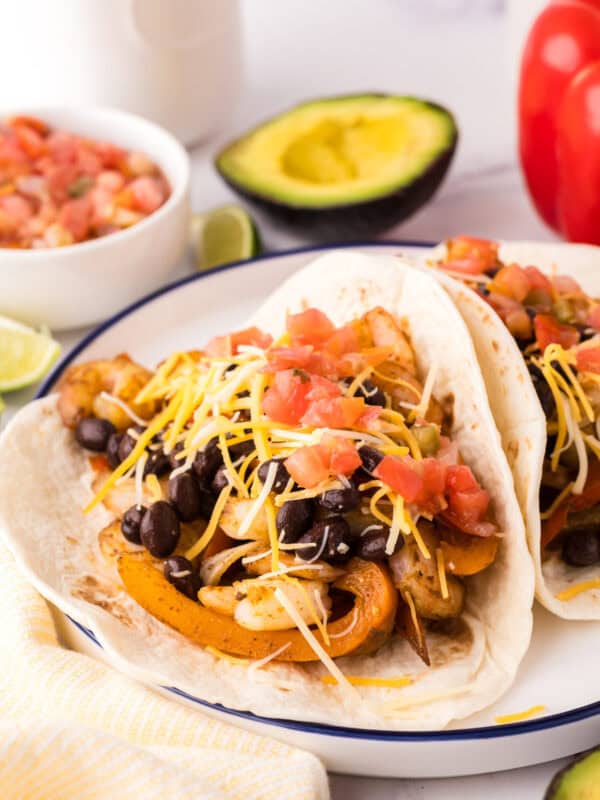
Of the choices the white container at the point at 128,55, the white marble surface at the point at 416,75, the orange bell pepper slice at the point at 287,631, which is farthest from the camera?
the white marble surface at the point at 416,75

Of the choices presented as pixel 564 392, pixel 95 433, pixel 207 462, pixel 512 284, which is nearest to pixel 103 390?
pixel 95 433

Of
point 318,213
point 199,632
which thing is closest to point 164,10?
point 318,213

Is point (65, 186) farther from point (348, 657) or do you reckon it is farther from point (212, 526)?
point (348, 657)

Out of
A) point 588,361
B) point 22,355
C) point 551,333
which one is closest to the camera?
point 588,361

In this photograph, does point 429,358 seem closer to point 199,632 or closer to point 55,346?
point 199,632

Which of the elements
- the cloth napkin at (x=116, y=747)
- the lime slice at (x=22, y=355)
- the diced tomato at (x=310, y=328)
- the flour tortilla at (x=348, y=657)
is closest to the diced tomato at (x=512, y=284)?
the flour tortilla at (x=348, y=657)

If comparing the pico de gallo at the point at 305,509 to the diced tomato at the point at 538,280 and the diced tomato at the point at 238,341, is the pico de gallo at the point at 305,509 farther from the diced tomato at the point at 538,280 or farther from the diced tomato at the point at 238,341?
the diced tomato at the point at 538,280

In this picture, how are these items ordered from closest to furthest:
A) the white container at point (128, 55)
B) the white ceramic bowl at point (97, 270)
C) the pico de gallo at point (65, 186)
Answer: the white ceramic bowl at point (97, 270) → the pico de gallo at point (65, 186) → the white container at point (128, 55)
